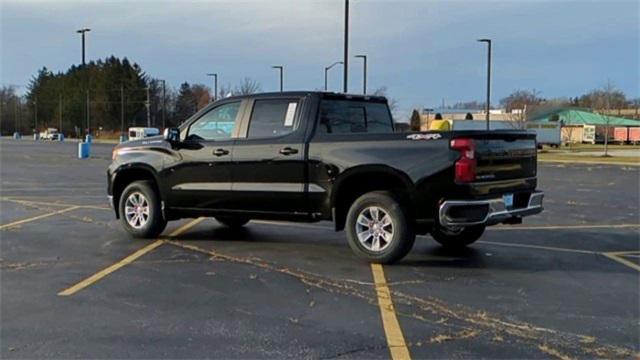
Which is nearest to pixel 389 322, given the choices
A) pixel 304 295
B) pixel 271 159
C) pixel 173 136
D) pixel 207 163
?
pixel 304 295

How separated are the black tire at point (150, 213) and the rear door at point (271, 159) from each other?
1349 mm

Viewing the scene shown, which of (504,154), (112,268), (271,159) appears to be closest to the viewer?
(112,268)

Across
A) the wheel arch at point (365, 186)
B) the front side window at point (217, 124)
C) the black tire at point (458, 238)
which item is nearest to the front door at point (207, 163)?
the front side window at point (217, 124)

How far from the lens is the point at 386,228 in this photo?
24.9 feet

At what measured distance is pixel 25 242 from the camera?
8.99 m

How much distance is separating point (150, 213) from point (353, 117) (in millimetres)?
3109

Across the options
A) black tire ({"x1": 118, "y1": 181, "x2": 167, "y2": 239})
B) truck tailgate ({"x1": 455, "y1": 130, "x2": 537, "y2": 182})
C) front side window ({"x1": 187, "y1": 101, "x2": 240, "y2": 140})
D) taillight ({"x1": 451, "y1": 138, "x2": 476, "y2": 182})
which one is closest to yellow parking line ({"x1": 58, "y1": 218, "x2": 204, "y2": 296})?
A: black tire ({"x1": 118, "y1": 181, "x2": 167, "y2": 239})

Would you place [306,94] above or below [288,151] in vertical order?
above

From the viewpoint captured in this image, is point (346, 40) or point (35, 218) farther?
point (346, 40)

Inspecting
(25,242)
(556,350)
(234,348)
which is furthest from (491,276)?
(25,242)

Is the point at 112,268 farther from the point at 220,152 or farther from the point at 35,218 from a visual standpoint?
the point at 35,218

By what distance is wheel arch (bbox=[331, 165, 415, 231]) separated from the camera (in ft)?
24.4

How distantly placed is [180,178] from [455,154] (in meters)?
3.84

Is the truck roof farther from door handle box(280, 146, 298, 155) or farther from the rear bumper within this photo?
the rear bumper
